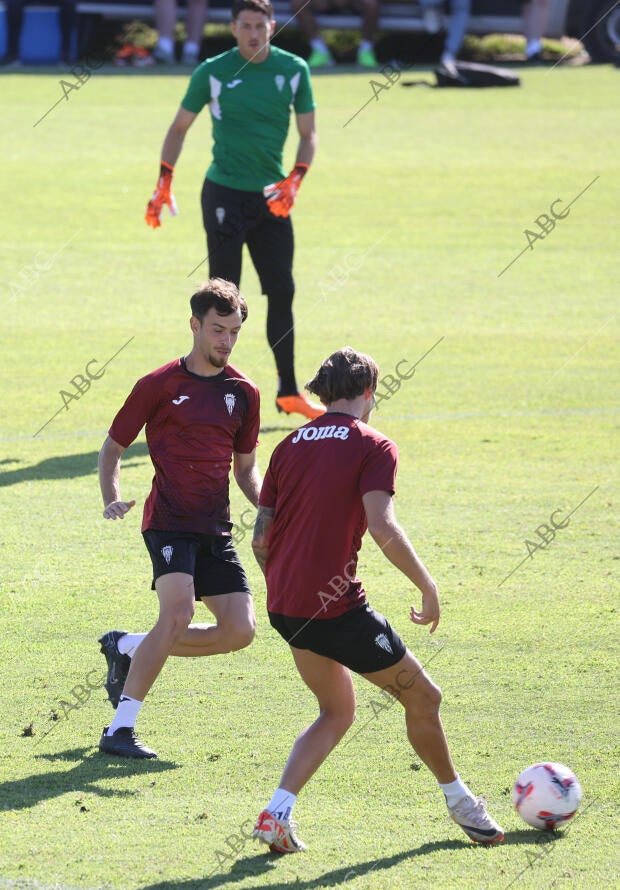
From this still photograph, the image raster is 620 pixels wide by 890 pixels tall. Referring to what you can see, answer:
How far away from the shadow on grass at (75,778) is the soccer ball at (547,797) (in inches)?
55.3

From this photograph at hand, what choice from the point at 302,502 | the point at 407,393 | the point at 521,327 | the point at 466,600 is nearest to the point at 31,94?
the point at 521,327

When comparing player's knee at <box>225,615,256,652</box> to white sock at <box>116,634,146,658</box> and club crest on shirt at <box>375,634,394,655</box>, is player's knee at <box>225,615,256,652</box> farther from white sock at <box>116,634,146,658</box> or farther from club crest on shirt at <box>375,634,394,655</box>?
club crest on shirt at <box>375,634,394,655</box>

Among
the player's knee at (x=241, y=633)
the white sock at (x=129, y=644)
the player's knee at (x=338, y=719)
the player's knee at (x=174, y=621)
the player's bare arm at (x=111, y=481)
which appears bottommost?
the white sock at (x=129, y=644)

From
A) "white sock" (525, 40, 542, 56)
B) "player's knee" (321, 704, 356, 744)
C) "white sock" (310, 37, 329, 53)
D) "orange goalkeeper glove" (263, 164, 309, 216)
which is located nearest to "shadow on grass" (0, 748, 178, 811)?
"player's knee" (321, 704, 356, 744)

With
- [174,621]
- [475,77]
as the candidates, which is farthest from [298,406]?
[475,77]

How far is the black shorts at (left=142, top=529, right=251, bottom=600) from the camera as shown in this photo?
607 centimetres

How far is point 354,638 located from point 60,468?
5.43 metres

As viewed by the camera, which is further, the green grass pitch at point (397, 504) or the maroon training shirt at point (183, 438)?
the maroon training shirt at point (183, 438)

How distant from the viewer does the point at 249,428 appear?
639 cm

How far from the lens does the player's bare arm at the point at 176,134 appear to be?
11039mm

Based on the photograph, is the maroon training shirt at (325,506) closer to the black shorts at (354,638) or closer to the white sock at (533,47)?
the black shorts at (354,638)

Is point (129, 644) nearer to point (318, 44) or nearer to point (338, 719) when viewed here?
point (338, 719)

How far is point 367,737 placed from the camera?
20.4ft


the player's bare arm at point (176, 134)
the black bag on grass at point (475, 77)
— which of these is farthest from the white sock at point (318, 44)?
the player's bare arm at point (176, 134)
